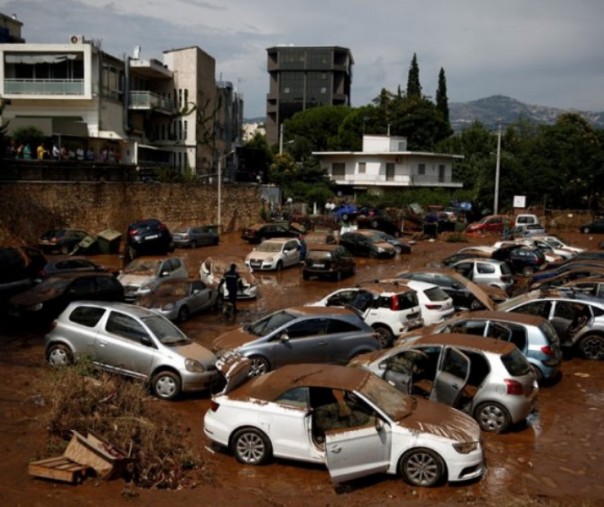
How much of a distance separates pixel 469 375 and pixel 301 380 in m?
3.12

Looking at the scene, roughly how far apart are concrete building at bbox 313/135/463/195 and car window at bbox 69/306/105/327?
50684 millimetres

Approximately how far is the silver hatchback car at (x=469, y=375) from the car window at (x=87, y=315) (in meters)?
5.00

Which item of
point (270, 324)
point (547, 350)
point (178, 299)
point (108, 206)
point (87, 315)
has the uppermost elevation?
point (108, 206)

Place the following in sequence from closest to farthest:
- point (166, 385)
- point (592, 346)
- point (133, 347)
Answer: point (166, 385) → point (133, 347) → point (592, 346)

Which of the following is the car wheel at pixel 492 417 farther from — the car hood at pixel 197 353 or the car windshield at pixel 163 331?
the car windshield at pixel 163 331

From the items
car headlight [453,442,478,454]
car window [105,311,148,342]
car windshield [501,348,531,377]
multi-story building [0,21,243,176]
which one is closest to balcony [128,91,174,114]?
multi-story building [0,21,243,176]

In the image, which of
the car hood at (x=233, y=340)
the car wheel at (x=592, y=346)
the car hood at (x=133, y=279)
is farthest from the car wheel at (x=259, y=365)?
the car hood at (x=133, y=279)

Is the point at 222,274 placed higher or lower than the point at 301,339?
lower

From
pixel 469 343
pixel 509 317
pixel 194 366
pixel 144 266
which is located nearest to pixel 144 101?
pixel 144 266

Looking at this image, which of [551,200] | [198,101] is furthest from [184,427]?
[551,200]

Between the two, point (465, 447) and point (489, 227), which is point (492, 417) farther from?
point (489, 227)

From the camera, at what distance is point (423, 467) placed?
8977 millimetres

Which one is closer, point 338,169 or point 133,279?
point 133,279

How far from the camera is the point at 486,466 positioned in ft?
32.1
